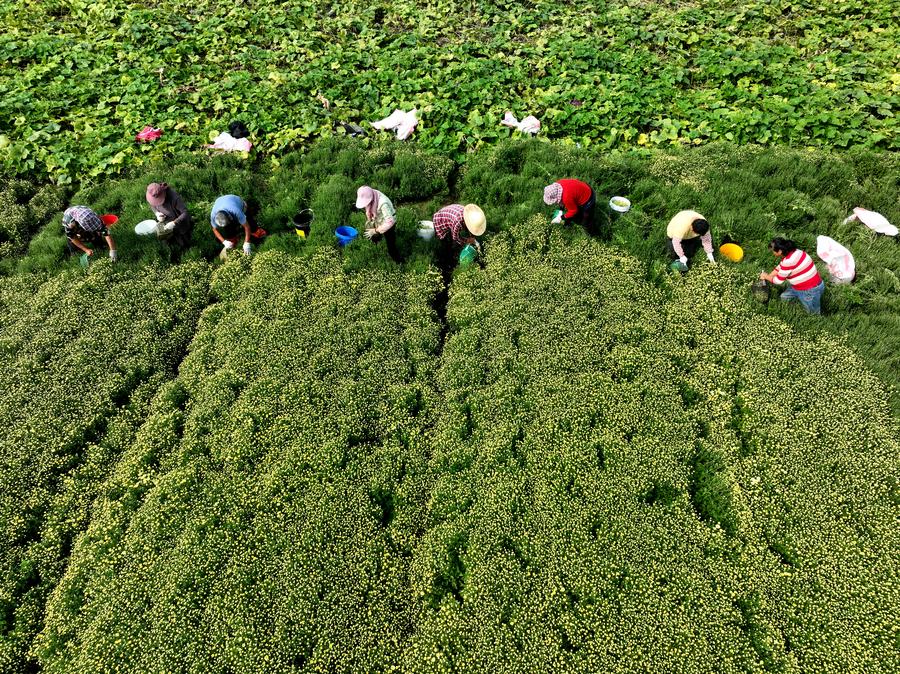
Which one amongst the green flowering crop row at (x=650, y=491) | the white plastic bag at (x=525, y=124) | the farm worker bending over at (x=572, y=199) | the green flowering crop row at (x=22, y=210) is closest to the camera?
the green flowering crop row at (x=650, y=491)

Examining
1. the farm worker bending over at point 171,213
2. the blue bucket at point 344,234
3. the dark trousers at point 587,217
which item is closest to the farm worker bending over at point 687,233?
the dark trousers at point 587,217

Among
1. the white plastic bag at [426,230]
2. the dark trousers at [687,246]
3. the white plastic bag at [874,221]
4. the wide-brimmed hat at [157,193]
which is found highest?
the wide-brimmed hat at [157,193]

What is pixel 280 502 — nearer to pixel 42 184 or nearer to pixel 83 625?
pixel 83 625

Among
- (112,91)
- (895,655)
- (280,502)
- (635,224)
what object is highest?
(112,91)

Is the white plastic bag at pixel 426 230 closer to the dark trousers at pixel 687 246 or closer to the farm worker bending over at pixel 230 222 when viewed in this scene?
the farm worker bending over at pixel 230 222

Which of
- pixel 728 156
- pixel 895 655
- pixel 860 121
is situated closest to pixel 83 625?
pixel 895 655

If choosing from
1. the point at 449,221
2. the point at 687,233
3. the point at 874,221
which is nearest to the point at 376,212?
the point at 449,221

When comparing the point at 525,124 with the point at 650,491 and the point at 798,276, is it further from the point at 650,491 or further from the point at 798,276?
the point at 650,491
